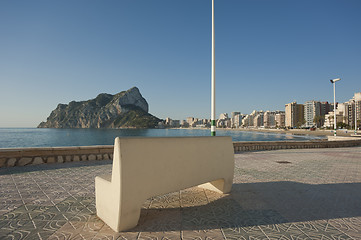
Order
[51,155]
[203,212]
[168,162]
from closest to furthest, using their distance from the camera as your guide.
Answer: [168,162]
[203,212]
[51,155]

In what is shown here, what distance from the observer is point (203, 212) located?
3.16m

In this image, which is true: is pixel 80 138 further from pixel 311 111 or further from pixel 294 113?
pixel 311 111

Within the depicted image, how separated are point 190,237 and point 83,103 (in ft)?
601

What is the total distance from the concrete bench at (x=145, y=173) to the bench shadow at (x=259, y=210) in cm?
40

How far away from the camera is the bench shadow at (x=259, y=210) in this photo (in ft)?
9.07

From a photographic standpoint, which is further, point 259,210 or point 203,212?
point 259,210

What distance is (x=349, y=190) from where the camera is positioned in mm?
4426

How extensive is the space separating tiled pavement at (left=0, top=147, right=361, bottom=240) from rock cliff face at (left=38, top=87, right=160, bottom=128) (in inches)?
5304

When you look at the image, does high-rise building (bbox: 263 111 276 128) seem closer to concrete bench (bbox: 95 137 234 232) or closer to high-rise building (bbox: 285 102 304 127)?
high-rise building (bbox: 285 102 304 127)

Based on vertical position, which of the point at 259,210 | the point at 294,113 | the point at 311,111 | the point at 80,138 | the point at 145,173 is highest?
the point at 311,111

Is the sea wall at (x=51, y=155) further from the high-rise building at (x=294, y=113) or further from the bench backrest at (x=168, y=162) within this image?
the high-rise building at (x=294, y=113)

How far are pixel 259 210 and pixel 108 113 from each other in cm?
15724

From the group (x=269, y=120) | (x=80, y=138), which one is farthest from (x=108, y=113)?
(x=269, y=120)

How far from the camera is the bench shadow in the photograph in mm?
2766
